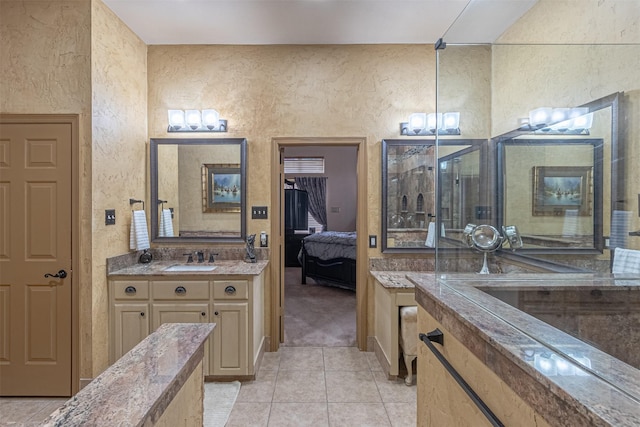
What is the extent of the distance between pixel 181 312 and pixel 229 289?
45cm

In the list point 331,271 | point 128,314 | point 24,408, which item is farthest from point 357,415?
point 331,271

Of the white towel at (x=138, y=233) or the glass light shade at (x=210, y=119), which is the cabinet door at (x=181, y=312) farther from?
the glass light shade at (x=210, y=119)

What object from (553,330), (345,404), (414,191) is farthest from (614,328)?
(414,191)

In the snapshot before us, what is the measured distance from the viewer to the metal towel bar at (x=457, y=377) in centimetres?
85

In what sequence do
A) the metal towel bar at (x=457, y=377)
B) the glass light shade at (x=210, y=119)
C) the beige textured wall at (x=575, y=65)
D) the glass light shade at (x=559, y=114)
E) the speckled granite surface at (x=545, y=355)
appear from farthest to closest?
the glass light shade at (x=210, y=119) → the glass light shade at (x=559, y=114) → the beige textured wall at (x=575, y=65) → the metal towel bar at (x=457, y=377) → the speckled granite surface at (x=545, y=355)

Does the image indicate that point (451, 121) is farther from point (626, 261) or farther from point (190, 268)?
point (190, 268)

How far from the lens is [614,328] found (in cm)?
124

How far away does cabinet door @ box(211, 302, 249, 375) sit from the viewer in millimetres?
2568

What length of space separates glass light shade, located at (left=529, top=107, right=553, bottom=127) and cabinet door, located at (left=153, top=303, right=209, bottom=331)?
298 cm

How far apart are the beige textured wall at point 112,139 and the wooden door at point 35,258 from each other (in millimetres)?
185

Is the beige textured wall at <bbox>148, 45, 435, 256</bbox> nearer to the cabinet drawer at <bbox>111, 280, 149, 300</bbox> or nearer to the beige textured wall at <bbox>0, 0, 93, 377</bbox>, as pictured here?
the beige textured wall at <bbox>0, 0, 93, 377</bbox>

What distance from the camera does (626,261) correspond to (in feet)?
5.37

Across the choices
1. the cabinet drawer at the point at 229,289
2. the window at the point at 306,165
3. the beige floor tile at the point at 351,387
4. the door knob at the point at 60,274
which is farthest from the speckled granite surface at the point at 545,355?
the window at the point at 306,165

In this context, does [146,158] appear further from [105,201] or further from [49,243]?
[49,243]
